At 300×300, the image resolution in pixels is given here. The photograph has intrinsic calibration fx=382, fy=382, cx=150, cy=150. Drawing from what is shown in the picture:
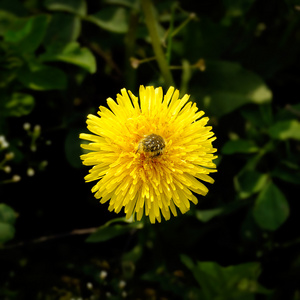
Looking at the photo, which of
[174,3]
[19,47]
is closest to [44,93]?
[19,47]

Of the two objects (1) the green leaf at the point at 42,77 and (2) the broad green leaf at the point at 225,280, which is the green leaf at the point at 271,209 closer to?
(2) the broad green leaf at the point at 225,280

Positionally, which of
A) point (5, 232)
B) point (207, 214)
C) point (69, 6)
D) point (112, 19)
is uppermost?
point (69, 6)

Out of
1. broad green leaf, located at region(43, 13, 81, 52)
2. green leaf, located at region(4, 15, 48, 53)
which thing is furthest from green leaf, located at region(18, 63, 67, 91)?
broad green leaf, located at region(43, 13, 81, 52)

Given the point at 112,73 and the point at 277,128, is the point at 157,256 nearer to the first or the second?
the point at 277,128

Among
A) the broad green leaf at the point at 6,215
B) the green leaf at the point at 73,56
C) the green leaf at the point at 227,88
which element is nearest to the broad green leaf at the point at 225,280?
the green leaf at the point at 227,88

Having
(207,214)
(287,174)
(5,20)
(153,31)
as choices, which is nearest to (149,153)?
(207,214)

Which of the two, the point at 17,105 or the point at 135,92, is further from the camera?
the point at 135,92

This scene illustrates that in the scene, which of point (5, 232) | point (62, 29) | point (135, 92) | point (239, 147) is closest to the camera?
point (5, 232)

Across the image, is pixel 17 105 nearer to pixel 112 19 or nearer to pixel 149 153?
pixel 112 19
